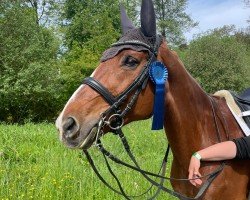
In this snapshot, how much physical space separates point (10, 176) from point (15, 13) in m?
18.8

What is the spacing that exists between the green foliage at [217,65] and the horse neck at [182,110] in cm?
2882

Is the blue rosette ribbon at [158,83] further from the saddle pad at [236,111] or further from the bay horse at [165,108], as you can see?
the saddle pad at [236,111]

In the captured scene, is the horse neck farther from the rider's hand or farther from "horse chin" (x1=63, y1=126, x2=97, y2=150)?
"horse chin" (x1=63, y1=126, x2=97, y2=150)

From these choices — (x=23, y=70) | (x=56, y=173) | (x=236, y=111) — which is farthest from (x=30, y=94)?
(x=236, y=111)

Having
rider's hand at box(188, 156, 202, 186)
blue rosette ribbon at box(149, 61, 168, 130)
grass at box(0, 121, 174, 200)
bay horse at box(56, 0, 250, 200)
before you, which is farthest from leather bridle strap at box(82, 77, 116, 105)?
grass at box(0, 121, 174, 200)

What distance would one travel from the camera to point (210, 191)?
9.05ft

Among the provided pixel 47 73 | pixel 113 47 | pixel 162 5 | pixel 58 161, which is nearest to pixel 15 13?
pixel 47 73

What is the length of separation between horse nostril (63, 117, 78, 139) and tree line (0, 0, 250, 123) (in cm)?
2017

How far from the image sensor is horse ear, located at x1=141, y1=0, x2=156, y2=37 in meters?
2.56

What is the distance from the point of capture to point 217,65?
31.6 m

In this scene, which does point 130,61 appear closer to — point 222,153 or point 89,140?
point 89,140

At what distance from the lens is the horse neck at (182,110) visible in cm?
275

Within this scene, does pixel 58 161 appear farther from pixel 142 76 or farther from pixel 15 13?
pixel 15 13

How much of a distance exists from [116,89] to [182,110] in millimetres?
565
